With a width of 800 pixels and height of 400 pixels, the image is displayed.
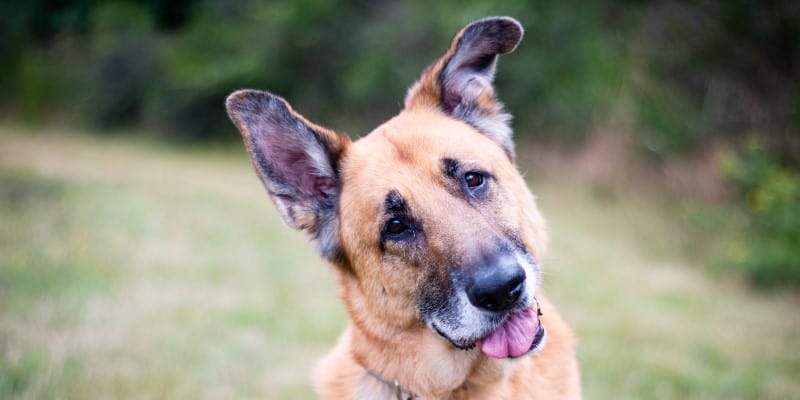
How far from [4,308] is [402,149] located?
4.23 meters

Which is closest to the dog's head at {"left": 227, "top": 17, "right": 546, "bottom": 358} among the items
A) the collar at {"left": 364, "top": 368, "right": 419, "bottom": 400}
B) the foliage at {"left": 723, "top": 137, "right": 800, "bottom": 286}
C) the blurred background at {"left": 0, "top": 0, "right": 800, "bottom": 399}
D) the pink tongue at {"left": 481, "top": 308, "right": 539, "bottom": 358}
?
the pink tongue at {"left": 481, "top": 308, "right": 539, "bottom": 358}

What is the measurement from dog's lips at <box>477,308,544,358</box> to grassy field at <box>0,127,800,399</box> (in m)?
0.69

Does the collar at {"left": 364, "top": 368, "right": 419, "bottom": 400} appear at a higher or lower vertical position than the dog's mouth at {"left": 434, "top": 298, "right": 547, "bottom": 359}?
lower

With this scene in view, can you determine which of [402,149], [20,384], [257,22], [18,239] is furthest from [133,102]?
[402,149]

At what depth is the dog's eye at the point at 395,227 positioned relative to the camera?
3.11 meters

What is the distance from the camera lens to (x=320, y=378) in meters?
3.47

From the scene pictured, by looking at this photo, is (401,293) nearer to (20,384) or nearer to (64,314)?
(20,384)

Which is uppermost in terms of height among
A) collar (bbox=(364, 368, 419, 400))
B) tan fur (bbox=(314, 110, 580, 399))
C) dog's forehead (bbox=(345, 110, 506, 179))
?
dog's forehead (bbox=(345, 110, 506, 179))

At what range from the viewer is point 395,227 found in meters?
3.12

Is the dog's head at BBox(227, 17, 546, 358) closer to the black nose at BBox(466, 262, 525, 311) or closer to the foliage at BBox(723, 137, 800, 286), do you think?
the black nose at BBox(466, 262, 525, 311)

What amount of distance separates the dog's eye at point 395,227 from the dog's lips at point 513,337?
68cm

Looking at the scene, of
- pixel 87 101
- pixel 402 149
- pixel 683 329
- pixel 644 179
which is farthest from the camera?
pixel 87 101

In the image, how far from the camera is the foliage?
7109 millimetres

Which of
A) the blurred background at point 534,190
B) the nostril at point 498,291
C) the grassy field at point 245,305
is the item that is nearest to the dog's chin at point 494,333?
the nostril at point 498,291
